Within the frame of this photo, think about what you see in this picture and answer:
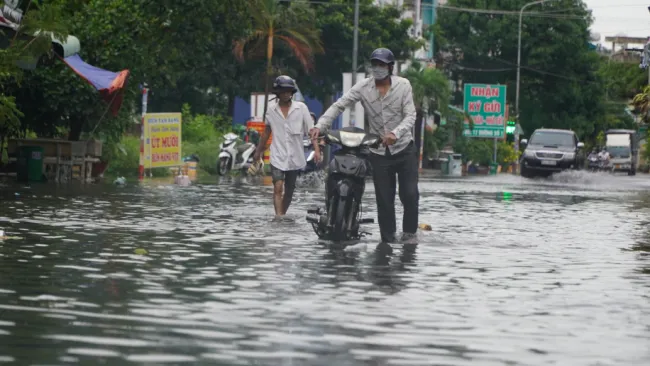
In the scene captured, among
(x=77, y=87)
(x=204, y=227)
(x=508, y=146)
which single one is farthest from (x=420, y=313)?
(x=508, y=146)

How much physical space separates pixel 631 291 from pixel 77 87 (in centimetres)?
2068

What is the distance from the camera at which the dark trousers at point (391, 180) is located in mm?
13898

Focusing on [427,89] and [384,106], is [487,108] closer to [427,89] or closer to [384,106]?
[427,89]

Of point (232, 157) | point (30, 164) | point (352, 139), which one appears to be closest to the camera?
point (352, 139)

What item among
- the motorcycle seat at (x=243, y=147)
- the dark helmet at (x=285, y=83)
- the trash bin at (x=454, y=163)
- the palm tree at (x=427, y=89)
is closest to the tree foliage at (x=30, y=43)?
the dark helmet at (x=285, y=83)

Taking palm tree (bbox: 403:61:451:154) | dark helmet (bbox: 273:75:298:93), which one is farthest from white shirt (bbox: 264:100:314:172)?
palm tree (bbox: 403:61:451:154)

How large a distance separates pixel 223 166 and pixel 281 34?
18373mm

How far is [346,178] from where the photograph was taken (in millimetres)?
13688

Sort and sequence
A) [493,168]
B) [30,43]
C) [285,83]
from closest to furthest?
1. [285,83]
2. [30,43]
3. [493,168]

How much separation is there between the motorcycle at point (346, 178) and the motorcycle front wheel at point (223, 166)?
27486 mm

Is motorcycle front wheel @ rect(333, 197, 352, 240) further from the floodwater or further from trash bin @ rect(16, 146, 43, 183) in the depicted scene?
trash bin @ rect(16, 146, 43, 183)

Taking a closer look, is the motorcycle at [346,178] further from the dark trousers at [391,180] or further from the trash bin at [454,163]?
the trash bin at [454,163]

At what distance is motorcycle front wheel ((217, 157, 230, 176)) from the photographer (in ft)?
136

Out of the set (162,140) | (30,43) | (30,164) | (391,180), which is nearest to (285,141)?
(391,180)
